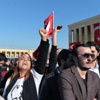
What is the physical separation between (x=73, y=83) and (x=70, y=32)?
65440 millimetres

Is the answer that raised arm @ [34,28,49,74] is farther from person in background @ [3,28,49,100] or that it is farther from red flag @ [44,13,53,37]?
red flag @ [44,13,53,37]

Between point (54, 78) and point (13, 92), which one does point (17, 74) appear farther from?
point (54, 78)

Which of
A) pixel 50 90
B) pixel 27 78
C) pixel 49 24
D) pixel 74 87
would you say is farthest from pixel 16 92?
pixel 49 24

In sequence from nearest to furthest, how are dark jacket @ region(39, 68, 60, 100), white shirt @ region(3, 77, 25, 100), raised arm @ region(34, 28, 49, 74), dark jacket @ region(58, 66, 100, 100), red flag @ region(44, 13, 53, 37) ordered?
1. dark jacket @ region(58, 66, 100, 100)
2. dark jacket @ region(39, 68, 60, 100)
3. white shirt @ region(3, 77, 25, 100)
4. raised arm @ region(34, 28, 49, 74)
5. red flag @ region(44, 13, 53, 37)

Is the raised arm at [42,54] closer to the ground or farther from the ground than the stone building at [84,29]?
closer to the ground

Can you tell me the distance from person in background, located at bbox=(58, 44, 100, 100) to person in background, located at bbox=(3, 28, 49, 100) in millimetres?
997

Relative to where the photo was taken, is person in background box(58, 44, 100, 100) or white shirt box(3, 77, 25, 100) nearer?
person in background box(58, 44, 100, 100)

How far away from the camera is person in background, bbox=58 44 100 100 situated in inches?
95.8

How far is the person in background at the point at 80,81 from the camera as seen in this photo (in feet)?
7.98

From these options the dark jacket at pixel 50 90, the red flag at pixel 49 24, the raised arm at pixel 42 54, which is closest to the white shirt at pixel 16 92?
the raised arm at pixel 42 54

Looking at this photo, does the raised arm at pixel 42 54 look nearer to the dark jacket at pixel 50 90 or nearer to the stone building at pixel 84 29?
the dark jacket at pixel 50 90

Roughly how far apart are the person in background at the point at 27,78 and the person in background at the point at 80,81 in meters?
1.00

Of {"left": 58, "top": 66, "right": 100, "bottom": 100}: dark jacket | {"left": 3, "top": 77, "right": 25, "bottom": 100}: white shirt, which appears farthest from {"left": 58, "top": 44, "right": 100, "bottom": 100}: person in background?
{"left": 3, "top": 77, "right": 25, "bottom": 100}: white shirt

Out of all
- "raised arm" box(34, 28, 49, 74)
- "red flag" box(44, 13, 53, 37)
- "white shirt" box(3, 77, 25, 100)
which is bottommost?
"white shirt" box(3, 77, 25, 100)
